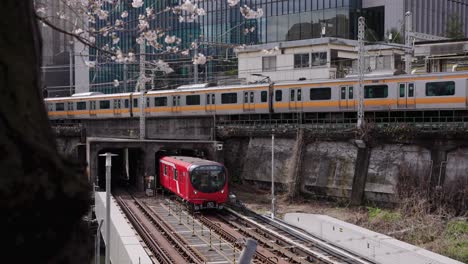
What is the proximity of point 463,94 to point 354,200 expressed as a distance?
6.39 meters

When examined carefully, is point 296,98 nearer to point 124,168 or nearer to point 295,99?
point 295,99

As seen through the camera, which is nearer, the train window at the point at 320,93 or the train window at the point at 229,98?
the train window at the point at 320,93

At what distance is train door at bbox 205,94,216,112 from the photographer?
3547 centimetres

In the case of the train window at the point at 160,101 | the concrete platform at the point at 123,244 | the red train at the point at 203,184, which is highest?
the train window at the point at 160,101

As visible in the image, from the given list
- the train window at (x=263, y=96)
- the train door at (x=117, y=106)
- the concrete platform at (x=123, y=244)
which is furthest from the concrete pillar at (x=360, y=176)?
the train door at (x=117, y=106)

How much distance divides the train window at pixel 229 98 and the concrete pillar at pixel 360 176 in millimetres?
8680

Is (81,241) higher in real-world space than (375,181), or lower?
higher

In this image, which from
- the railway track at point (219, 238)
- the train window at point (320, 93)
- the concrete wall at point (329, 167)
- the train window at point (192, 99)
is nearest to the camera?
the railway track at point (219, 238)

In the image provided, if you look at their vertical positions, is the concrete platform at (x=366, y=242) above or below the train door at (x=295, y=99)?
below

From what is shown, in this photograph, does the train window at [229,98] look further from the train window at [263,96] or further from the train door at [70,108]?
the train door at [70,108]

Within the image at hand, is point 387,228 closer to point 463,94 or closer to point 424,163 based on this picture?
point 424,163

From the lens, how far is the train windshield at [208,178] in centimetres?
2512

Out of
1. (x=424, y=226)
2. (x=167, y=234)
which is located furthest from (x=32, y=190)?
(x=424, y=226)

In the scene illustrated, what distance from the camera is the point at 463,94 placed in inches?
1005
